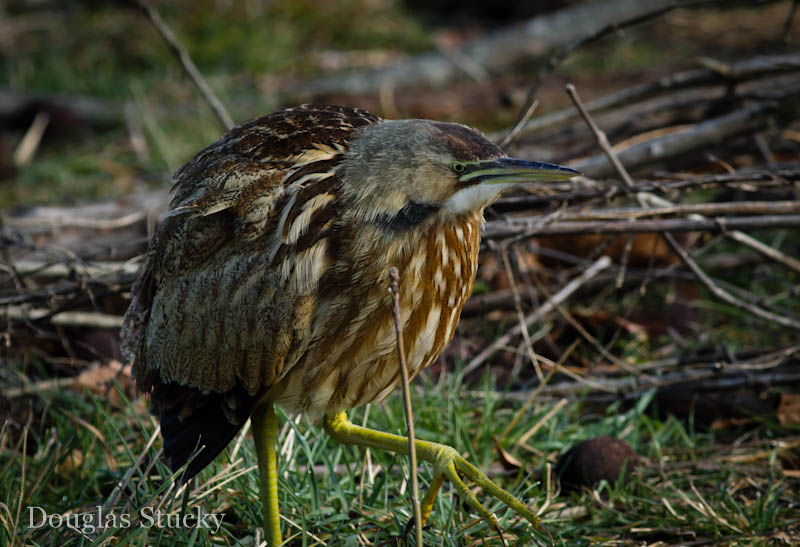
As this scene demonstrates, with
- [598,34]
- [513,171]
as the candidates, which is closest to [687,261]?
[598,34]

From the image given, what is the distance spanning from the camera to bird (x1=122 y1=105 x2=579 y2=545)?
214 cm

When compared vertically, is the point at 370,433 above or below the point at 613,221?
below

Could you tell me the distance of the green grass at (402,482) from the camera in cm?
253

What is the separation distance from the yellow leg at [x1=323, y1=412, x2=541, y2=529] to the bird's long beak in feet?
2.22

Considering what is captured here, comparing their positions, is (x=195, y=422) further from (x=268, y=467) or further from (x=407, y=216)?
(x=407, y=216)

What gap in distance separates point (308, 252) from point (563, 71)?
4700mm

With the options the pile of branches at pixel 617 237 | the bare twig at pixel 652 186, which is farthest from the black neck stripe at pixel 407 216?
the bare twig at pixel 652 186

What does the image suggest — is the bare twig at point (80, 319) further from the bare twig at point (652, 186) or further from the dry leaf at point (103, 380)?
the bare twig at point (652, 186)

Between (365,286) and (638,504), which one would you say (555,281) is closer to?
(638,504)

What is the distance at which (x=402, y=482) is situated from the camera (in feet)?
8.94

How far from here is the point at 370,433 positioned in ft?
8.09

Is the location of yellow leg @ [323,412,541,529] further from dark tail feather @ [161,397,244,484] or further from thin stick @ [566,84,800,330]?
thin stick @ [566,84,800,330]

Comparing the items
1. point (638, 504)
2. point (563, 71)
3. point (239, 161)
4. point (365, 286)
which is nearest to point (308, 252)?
point (365, 286)

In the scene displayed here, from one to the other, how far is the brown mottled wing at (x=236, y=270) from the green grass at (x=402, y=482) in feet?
0.76
